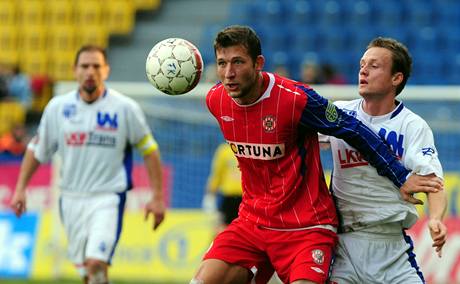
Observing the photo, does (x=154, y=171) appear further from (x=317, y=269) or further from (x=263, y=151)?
(x=317, y=269)

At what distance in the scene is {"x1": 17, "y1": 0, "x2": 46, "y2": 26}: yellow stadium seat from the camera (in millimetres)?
22047

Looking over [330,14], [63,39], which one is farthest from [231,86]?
[63,39]

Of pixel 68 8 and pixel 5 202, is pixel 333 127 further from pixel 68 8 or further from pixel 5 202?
pixel 68 8

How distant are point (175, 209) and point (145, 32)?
7631mm

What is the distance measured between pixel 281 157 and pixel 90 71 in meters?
3.28

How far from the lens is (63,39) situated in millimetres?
21547

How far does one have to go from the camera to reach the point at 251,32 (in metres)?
6.41

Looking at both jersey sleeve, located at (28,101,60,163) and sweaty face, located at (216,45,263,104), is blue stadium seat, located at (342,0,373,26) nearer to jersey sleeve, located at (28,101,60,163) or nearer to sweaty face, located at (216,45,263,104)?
jersey sleeve, located at (28,101,60,163)

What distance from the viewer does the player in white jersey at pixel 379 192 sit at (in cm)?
657

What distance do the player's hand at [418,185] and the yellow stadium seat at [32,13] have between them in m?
16.6

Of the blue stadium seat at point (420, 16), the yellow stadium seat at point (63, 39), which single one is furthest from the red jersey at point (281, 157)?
the yellow stadium seat at point (63, 39)

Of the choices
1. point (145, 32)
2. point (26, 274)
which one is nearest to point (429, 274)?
point (26, 274)

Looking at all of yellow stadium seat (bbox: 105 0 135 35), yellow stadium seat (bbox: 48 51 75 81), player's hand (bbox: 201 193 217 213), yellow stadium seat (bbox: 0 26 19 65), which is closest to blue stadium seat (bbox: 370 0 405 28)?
yellow stadium seat (bbox: 105 0 135 35)

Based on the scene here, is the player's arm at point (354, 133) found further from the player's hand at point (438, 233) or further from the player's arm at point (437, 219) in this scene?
the player's hand at point (438, 233)
